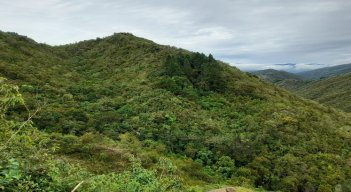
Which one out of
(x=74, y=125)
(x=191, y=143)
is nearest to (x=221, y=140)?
(x=191, y=143)

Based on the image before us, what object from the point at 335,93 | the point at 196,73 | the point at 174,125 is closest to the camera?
the point at 174,125

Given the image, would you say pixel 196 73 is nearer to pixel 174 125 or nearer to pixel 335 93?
pixel 174 125

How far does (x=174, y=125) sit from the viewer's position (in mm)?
36438

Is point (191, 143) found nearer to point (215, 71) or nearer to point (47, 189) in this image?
point (215, 71)

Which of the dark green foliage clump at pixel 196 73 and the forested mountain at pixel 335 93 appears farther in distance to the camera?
the forested mountain at pixel 335 93

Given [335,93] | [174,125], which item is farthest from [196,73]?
[335,93]

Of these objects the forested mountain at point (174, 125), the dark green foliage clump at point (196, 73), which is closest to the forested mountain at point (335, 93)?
the dark green foliage clump at point (196, 73)

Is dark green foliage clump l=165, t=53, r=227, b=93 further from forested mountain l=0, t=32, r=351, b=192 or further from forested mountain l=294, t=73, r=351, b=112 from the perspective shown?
forested mountain l=294, t=73, r=351, b=112

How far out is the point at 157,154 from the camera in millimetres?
28969

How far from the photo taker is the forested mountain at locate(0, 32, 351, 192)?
2608 centimetres

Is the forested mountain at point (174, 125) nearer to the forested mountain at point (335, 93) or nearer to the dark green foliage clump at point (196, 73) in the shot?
the dark green foliage clump at point (196, 73)

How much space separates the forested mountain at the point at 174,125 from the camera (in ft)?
85.6

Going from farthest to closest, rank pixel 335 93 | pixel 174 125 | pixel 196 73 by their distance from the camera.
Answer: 1. pixel 335 93
2. pixel 196 73
3. pixel 174 125

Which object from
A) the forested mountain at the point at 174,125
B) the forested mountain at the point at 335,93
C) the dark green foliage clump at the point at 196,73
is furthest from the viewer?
the forested mountain at the point at 335,93
